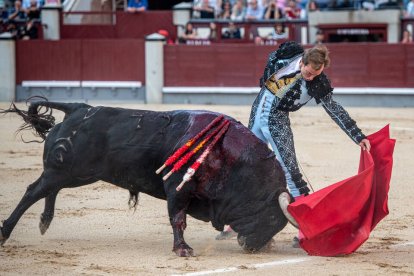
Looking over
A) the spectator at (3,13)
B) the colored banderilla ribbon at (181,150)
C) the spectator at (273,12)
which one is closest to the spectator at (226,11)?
the spectator at (273,12)

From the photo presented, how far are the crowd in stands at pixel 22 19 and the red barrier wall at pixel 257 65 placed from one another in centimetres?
253

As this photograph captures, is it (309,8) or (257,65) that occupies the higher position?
(309,8)

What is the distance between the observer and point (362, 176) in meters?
5.87

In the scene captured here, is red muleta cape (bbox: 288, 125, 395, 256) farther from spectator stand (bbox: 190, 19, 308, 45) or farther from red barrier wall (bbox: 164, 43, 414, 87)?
spectator stand (bbox: 190, 19, 308, 45)

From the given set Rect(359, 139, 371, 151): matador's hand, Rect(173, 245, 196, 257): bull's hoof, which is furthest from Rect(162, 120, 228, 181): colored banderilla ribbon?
Rect(359, 139, 371, 151): matador's hand

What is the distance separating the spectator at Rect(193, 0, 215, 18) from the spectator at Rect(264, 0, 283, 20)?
3.44 ft

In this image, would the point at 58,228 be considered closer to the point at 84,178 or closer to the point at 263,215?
the point at 84,178

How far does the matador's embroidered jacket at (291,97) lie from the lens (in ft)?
19.8

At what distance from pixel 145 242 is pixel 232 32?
Answer: 11189mm

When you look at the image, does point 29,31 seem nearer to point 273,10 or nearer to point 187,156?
point 273,10

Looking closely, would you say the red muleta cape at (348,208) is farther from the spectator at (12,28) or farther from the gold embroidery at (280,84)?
the spectator at (12,28)

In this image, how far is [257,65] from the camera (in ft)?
55.3

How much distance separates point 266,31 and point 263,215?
1147cm

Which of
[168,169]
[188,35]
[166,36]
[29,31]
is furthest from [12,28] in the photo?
[168,169]
